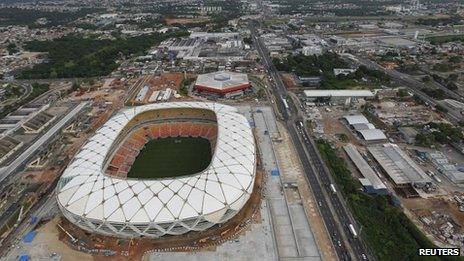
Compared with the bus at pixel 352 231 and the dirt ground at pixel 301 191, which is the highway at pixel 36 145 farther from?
the bus at pixel 352 231

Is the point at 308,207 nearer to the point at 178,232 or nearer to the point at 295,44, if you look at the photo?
the point at 178,232

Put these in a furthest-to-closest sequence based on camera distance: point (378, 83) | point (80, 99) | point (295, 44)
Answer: point (295, 44) → point (378, 83) → point (80, 99)

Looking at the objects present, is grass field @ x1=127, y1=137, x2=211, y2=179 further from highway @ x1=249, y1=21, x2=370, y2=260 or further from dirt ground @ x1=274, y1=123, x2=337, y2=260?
highway @ x1=249, y1=21, x2=370, y2=260

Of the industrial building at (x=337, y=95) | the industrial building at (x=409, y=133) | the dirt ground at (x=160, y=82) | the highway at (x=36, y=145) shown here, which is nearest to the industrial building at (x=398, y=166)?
the industrial building at (x=409, y=133)

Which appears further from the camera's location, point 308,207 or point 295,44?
point 295,44

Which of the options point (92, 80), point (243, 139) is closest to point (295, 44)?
point (92, 80)

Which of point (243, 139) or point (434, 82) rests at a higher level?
point (243, 139)

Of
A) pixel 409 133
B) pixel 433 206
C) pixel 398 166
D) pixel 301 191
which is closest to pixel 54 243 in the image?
pixel 301 191

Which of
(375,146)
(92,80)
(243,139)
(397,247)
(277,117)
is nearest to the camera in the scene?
(397,247)
